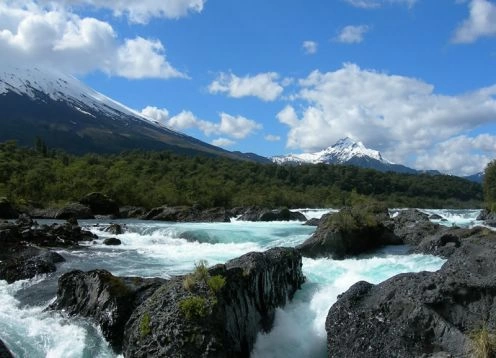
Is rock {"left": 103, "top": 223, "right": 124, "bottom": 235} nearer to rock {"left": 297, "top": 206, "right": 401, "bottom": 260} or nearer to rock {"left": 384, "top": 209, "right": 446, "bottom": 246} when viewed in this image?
rock {"left": 297, "top": 206, "right": 401, "bottom": 260}

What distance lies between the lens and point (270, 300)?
13.5m

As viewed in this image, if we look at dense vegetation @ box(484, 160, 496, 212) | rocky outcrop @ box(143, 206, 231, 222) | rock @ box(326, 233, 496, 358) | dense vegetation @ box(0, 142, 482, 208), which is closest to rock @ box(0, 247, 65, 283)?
rock @ box(326, 233, 496, 358)

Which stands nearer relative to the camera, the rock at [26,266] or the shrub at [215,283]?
the shrub at [215,283]

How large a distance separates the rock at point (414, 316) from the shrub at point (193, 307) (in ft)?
10.1

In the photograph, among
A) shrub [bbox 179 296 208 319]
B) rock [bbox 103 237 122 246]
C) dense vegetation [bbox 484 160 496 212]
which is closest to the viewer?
shrub [bbox 179 296 208 319]

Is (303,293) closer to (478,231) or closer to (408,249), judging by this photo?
(408,249)

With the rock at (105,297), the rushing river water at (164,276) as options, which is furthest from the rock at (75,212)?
the rock at (105,297)

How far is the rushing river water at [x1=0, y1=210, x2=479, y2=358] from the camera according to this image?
11617mm

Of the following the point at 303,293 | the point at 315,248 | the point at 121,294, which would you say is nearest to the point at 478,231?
the point at 315,248

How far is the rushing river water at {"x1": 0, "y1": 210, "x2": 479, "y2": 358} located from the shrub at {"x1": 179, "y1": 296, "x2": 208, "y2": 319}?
2111mm

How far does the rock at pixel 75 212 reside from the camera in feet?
168

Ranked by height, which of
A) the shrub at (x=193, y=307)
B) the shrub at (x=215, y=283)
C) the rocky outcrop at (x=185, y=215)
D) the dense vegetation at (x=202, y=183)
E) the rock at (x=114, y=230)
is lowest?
the rock at (x=114, y=230)

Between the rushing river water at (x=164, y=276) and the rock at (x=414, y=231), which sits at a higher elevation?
the rock at (x=414, y=231)

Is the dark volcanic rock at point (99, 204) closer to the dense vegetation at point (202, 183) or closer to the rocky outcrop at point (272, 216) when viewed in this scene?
the dense vegetation at point (202, 183)
